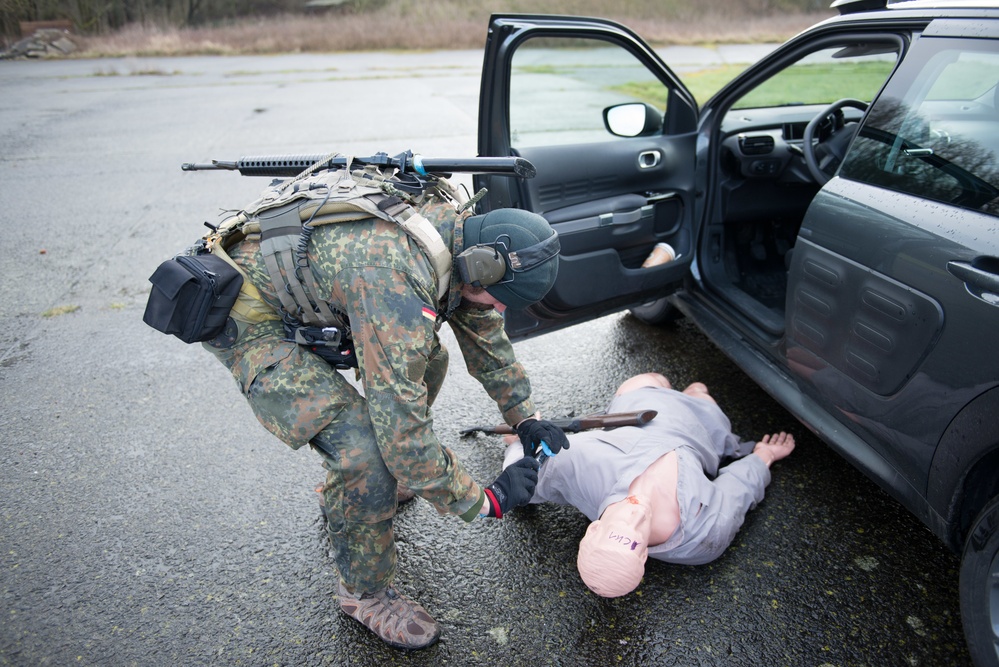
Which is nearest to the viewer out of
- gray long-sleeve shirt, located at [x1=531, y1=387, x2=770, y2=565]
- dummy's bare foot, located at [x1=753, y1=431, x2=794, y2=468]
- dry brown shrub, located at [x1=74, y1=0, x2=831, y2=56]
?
gray long-sleeve shirt, located at [x1=531, y1=387, x2=770, y2=565]

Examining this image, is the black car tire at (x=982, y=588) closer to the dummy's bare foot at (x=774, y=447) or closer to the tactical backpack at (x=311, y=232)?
the dummy's bare foot at (x=774, y=447)

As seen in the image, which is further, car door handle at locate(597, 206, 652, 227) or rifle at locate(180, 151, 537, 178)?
car door handle at locate(597, 206, 652, 227)

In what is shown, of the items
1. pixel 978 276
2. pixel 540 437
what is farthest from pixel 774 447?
pixel 978 276

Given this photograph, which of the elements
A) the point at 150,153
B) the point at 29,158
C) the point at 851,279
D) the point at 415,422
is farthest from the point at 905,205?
the point at 29,158

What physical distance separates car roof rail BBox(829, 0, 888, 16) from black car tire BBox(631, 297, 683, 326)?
1.55 m

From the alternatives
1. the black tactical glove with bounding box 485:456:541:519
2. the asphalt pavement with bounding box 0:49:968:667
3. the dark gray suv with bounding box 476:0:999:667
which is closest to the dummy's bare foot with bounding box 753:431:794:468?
the asphalt pavement with bounding box 0:49:968:667

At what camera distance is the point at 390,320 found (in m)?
1.78

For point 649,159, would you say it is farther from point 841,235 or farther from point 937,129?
point 937,129

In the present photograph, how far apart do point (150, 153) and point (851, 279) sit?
27.0 feet

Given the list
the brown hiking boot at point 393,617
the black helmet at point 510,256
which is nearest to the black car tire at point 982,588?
the black helmet at point 510,256

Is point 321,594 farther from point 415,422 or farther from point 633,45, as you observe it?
point 633,45

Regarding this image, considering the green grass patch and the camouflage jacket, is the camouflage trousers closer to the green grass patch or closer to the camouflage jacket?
the camouflage jacket

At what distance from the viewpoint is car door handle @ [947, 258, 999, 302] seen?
1677 millimetres

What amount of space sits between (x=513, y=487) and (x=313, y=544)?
85 centimetres
